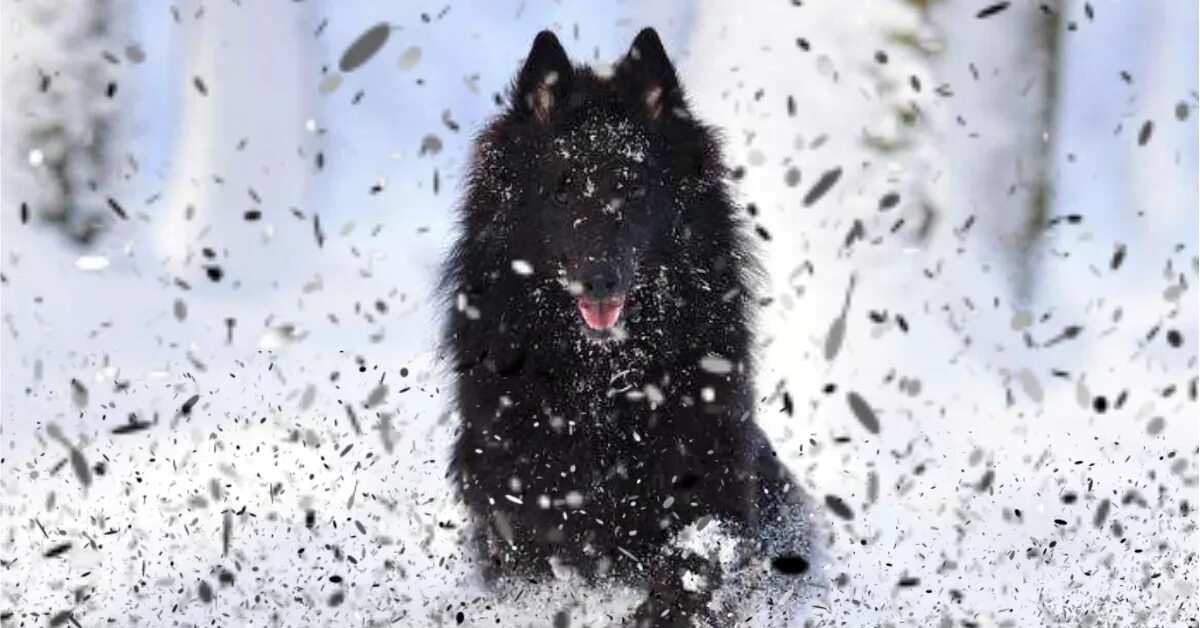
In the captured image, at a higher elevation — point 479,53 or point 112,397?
point 479,53

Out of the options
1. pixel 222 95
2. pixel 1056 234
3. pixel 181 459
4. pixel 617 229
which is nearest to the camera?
pixel 617 229

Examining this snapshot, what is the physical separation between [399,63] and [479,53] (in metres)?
0.66

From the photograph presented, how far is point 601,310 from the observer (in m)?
3.69

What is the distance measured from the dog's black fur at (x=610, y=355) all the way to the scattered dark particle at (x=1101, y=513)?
1908 millimetres

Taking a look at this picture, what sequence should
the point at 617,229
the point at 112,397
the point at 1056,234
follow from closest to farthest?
the point at 617,229, the point at 112,397, the point at 1056,234

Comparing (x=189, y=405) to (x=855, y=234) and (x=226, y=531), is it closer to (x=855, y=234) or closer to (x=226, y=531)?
(x=226, y=531)

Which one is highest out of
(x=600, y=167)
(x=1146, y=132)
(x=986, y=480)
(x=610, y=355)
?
(x=600, y=167)

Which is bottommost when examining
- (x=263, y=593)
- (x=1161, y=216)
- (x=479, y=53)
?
(x=263, y=593)

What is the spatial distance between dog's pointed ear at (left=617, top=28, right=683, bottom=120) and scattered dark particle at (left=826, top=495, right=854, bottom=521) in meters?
2.24

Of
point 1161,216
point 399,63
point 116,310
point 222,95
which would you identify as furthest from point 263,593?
point 1161,216

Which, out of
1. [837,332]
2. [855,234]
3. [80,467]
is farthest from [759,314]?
[80,467]

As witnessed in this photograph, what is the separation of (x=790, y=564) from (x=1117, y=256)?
11.7 feet

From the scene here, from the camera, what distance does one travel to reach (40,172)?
20.3 feet

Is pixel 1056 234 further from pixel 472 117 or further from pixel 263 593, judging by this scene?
pixel 263 593
